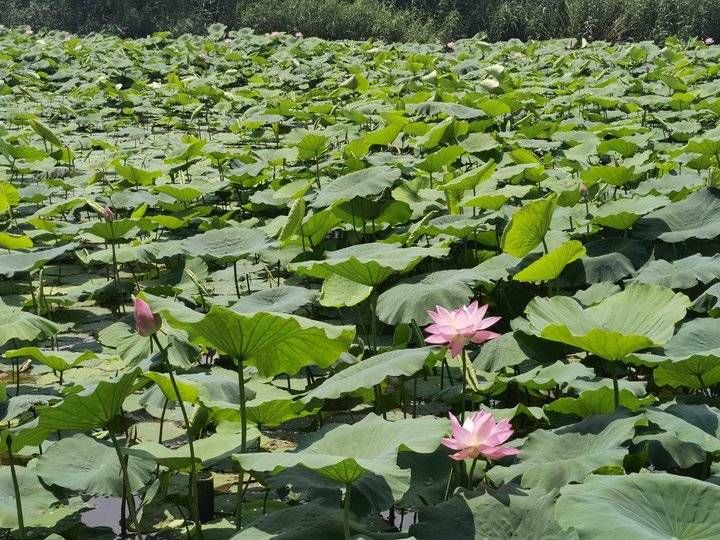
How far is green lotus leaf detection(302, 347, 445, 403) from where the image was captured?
1.66 m

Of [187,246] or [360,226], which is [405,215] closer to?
[360,226]

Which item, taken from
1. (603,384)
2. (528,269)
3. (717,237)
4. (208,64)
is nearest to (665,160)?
(717,237)

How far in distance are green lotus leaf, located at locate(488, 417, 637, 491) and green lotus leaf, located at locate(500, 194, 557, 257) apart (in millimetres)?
800

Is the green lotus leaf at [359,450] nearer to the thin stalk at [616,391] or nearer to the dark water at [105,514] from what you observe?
the thin stalk at [616,391]

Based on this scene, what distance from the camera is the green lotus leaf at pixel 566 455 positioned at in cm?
144

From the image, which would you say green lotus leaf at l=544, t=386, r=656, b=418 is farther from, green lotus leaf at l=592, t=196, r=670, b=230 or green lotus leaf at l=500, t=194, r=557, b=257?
green lotus leaf at l=592, t=196, r=670, b=230

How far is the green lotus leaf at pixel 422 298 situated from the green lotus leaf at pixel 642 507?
84 centimetres

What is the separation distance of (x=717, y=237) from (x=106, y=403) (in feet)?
5.52

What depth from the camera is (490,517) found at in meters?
1.33

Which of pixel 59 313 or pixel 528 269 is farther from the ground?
pixel 528 269

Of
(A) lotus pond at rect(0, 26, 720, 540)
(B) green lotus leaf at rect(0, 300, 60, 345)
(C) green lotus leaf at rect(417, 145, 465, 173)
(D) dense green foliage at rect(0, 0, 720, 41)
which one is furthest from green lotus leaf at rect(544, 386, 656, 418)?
(D) dense green foliage at rect(0, 0, 720, 41)

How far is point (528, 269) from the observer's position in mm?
2223

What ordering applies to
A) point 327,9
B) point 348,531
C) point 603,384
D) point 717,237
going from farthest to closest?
point 327,9, point 717,237, point 603,384, point 348,531

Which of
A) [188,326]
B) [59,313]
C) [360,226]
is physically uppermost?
[188,326]
